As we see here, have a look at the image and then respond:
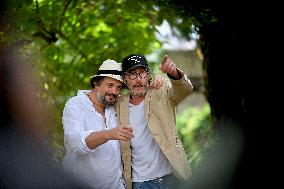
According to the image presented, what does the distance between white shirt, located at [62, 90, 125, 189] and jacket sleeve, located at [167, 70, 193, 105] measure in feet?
1.94

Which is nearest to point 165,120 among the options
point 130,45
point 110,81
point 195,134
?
point 110,81

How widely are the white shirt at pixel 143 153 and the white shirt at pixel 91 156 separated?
0.15m

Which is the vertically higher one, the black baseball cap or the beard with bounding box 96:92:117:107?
the black baseball cap

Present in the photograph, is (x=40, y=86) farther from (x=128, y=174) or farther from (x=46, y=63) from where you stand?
(x=128, y=174)

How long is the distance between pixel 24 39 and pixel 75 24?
2.51m

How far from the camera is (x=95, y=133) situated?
425 centimetres

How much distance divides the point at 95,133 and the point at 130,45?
4.77 meters

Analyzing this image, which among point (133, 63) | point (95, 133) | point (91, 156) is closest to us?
point (95, 133)

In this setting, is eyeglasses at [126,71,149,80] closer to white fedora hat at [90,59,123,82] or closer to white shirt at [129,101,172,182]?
white fedora hat at [90,59,123,82]

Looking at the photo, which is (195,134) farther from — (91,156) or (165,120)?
(91,156)

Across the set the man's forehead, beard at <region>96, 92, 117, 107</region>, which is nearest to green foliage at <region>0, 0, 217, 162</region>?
beard at <region>96, 92, 117, 107</region>

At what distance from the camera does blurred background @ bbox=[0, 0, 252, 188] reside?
5.93 meters

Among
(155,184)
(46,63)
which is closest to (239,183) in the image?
(155,184)

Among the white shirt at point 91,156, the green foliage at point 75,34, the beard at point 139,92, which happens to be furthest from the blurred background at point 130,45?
the beard at point 139,92
